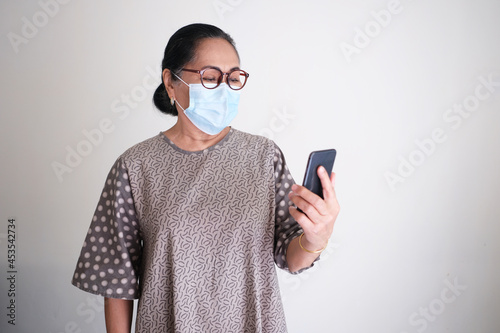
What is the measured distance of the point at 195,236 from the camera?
1044 millimetres

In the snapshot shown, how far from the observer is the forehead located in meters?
1.09

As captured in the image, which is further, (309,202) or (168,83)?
(168,83)

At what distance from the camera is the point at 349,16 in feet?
6.59

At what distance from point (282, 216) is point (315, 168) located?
0.86ft

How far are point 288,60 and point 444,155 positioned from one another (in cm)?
85

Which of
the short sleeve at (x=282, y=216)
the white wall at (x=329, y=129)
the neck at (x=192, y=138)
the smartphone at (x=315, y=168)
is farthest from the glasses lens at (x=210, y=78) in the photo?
the white wall at (x=329, y=129)

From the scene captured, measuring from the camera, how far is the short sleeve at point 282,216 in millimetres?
1078

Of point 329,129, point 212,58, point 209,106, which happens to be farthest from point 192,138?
point 329,129

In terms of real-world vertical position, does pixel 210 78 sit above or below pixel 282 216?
above

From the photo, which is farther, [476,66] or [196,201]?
[476,66]

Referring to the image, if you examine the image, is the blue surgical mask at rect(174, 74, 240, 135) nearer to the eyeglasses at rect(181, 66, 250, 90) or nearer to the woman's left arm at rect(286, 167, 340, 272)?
the eyeglasses at rect(181, 66, 250, 90)

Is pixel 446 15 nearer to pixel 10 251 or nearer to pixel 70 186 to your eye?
pixel 70 186

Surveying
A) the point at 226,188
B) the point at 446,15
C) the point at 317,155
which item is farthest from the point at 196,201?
A: the point at 446,15

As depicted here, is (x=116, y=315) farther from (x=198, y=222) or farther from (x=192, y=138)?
(x=192, y=138)
